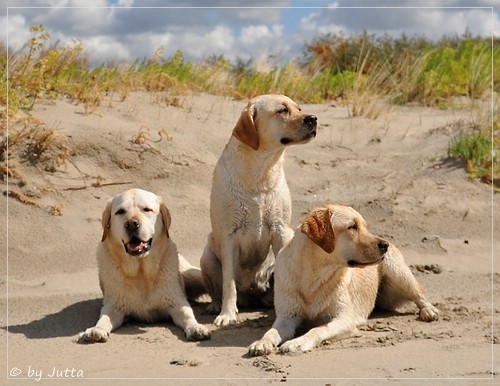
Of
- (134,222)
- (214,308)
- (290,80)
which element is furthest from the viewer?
(290,80)

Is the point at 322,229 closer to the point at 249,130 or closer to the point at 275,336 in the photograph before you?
the point at 275,336

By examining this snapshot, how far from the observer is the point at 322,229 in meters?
6.43

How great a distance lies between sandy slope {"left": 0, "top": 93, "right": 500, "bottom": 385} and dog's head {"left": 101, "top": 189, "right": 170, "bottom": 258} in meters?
0.63

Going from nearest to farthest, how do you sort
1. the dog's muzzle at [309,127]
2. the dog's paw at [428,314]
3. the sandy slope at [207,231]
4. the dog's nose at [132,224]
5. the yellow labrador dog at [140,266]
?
the sandy slope at [207,231]
the dog's nose at [132,224]
the yellow labrador dog at [140,266]
the dog's paw at [428,314]
the dog's muzzle at [309,127]

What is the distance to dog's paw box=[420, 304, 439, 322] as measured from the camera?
23.5ft

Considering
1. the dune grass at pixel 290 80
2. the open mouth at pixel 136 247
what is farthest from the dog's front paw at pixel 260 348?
the dune grass at pixel 290 80

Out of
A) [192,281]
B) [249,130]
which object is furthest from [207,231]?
[249,130]

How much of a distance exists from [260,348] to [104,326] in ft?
4.17

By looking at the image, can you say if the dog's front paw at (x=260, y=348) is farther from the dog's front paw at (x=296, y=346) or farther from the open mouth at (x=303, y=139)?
the open mouth at (x=303, y=139)

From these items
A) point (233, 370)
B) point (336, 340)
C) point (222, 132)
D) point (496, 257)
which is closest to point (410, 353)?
point (336, 340)

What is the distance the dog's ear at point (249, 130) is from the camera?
7.34m

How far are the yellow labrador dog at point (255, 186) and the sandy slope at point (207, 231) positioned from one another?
548 mm

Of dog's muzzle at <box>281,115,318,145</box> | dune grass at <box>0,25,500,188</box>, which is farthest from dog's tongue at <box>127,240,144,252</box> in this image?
dune grass at <box>0,25,500,188</box>

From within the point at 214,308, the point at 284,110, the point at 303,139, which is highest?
the point at 284,110
